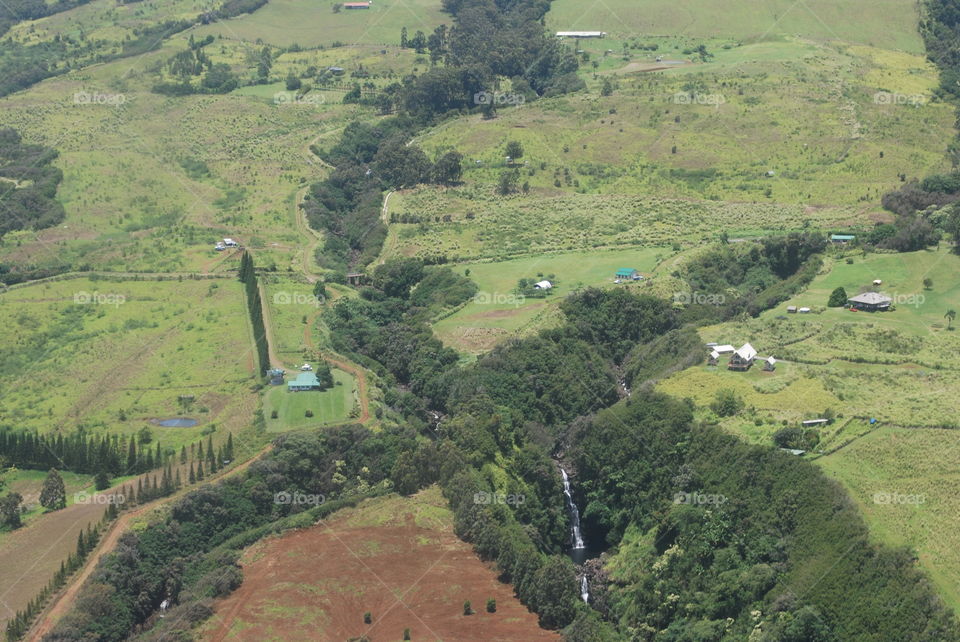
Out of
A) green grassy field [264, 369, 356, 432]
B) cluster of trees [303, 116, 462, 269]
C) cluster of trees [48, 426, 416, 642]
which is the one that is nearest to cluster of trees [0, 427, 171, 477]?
cluster of trees [48, 426, 416, 642]

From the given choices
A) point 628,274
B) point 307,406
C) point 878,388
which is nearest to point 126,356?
point 307,406

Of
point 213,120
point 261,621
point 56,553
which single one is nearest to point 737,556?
point 261,621

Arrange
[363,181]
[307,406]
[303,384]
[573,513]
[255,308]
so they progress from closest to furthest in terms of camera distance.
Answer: [573,513], [307,406], [303,384], [255,308], [363,181]

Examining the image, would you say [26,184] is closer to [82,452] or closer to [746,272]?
[82,452]

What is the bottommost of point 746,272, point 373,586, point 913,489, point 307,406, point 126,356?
point 746,272

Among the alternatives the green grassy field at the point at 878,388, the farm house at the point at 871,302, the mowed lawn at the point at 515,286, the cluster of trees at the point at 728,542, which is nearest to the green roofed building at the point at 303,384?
the mowed lawn at the point at 515,286

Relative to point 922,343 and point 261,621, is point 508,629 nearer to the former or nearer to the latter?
point 261,621

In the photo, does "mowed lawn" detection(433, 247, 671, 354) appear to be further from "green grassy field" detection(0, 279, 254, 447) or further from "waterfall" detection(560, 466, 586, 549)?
"green grassy field" detection(0, 279, 254, 447)
